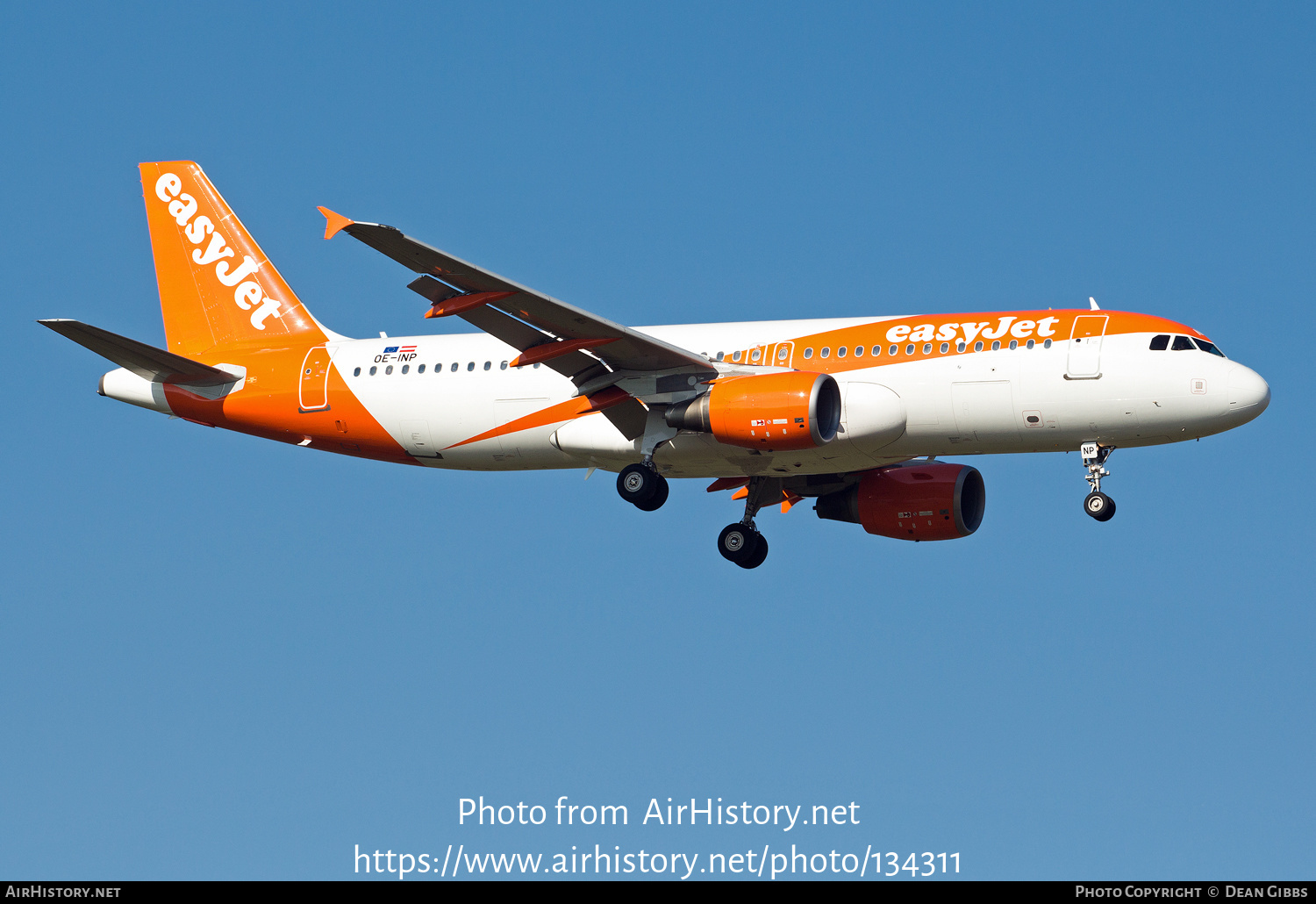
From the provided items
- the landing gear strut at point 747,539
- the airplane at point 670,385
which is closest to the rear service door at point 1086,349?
the airplane at point 670,385

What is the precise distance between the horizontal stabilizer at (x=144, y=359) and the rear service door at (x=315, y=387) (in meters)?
1.79

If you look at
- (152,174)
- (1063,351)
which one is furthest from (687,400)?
(152,174)

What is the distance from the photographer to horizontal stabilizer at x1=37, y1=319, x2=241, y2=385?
119 feet

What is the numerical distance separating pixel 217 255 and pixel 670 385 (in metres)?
13.9

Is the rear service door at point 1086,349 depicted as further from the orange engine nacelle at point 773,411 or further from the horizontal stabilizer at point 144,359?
the horizontal stabilizer at point 144,359

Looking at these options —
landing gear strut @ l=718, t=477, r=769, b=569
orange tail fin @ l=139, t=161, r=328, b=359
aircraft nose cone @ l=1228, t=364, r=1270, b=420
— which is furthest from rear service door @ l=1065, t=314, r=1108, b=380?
orange tail fin @ l=139, t=161, r=328, b=359

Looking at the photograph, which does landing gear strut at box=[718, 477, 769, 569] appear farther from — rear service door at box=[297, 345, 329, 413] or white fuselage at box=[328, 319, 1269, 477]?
rear service door at box=[297, 345, 329, 413]

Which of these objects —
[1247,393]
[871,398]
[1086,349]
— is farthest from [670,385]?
[1247,393]

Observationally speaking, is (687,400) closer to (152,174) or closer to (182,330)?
(182,330)

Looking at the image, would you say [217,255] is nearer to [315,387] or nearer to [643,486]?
[315,387]

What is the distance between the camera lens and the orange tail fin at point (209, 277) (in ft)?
135

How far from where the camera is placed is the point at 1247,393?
108ft

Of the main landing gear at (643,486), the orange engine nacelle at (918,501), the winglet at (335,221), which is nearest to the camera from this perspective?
the winglet at (335,221)

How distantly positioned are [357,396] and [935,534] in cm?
1400
